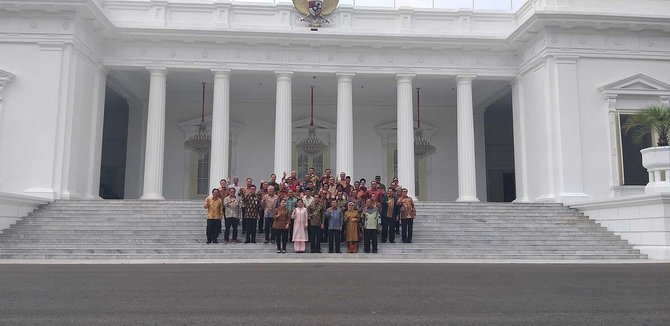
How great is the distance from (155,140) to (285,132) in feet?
15.2

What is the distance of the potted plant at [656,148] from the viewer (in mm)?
13461

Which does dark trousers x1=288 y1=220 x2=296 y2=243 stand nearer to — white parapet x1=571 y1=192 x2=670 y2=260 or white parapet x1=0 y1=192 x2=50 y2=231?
white parapet x1=0 y1=192 x2=50 y2=231

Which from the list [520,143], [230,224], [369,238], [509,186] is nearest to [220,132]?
[230,224]

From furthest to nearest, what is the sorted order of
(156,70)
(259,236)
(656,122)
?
(156,70) < (656,122) < (259,236)

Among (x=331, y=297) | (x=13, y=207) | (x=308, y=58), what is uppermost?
(x=308, y=58)

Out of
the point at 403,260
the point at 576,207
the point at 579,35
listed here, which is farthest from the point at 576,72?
the point at 403,260

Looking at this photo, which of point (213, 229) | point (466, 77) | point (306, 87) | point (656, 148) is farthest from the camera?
point (306, 87)

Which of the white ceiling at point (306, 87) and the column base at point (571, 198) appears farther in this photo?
the white ceiling at point (306, 87)

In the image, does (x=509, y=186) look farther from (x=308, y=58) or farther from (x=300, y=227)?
(x=300, y=227)

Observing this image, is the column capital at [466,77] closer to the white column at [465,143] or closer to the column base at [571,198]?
the white column at [465,143]

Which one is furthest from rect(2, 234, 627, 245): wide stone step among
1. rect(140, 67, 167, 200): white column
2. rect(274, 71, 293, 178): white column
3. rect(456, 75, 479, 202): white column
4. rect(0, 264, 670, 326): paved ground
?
rect(274, 71, 293, 178): white column

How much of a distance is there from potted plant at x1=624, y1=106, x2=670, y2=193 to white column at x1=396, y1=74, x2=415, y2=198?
713 cm

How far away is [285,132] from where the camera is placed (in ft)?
64.9

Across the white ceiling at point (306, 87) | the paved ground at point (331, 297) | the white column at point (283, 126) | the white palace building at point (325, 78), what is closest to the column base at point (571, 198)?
the white palace building at point (325, 78)
